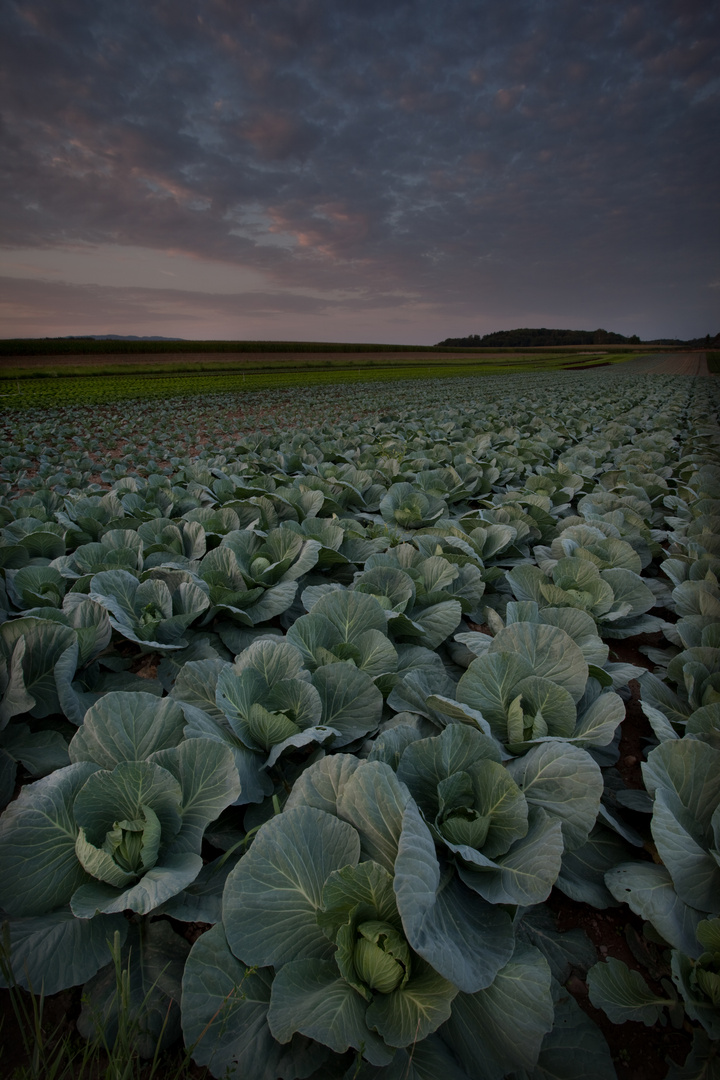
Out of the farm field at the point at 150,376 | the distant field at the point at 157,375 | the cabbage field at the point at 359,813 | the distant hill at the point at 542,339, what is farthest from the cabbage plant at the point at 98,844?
the distant hill at the point at 542,339

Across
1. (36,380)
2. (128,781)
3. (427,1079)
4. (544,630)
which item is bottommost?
(427,1079)

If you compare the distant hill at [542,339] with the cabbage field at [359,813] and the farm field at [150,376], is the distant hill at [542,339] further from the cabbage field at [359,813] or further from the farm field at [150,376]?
the cabbage field at [359,813]

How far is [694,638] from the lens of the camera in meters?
2.30

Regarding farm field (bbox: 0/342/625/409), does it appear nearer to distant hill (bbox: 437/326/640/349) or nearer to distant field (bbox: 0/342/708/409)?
distant field (bbox: 0/342/708/409)

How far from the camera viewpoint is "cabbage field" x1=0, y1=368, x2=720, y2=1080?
3.47 ft

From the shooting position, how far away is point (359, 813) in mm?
1215

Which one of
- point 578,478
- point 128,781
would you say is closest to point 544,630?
point 128,781

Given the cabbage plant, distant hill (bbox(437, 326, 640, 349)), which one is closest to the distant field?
the cabbage plant

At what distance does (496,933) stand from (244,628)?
163 cm

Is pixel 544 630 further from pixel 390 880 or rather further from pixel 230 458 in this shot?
pixel 230 458

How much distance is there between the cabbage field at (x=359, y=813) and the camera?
1.06 m

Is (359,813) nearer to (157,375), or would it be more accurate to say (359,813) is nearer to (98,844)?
(98,844)

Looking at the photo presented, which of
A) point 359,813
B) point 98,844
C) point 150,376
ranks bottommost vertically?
point 98,844

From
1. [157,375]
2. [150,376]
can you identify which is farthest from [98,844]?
[157,375]
